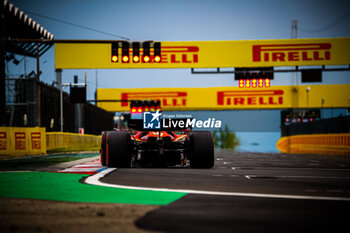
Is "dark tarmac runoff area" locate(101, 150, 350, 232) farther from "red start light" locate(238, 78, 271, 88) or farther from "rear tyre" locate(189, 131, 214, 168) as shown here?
"red start light" locate(238, 78, 271, 88)

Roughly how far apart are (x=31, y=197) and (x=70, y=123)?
3540 cm

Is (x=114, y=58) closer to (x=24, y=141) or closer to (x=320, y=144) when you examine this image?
(x=24, y=141)

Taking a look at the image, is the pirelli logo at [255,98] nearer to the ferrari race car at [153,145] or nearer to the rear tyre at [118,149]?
the ferrari race car at [153,145]

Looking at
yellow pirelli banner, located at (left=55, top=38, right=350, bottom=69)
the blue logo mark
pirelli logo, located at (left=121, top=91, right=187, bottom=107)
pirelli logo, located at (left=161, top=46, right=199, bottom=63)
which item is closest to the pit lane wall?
yellow pirelli banner, located at (left=55, top=38, right=350, bottom=69)

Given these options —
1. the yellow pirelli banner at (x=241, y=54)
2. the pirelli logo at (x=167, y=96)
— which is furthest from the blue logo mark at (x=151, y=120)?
the pirelli logo at (x=167, y=96)

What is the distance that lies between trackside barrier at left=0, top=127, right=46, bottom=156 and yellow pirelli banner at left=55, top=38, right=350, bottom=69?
823 cm

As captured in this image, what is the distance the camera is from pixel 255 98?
45000 millimetres

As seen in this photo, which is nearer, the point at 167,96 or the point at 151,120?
the point at 151,120

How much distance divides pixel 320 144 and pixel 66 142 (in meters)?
17.0

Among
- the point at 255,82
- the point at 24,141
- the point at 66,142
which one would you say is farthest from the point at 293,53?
the point at 24,141

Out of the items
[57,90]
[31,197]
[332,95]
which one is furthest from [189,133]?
[332,95]

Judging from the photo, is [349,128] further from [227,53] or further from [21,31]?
[21,31]

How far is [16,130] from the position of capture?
22047mm

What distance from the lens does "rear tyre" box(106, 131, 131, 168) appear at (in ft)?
35.8
